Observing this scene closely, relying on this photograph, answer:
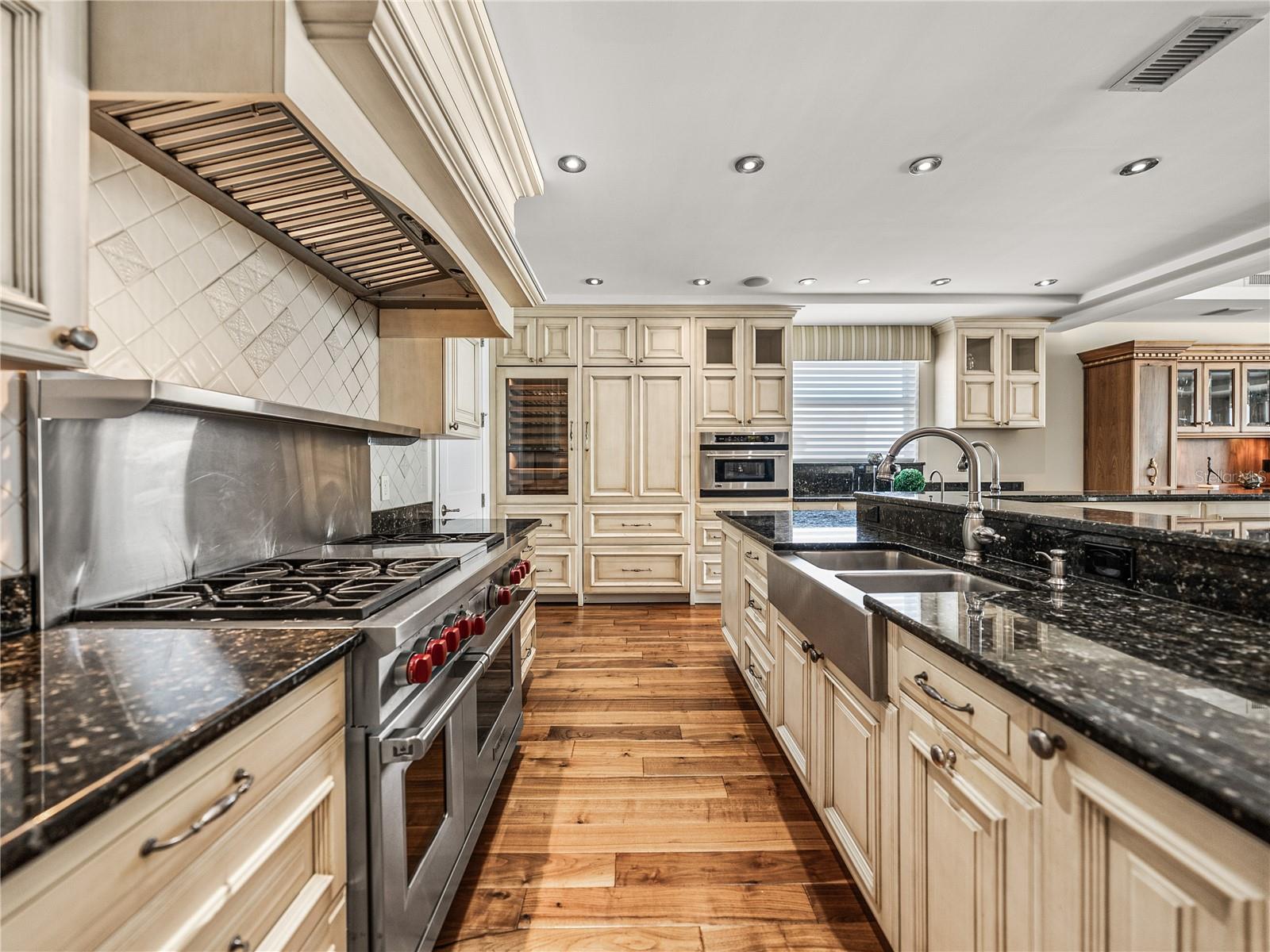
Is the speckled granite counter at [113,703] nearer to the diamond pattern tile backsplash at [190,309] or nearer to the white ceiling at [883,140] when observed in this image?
the diamond pattern tile backsplash at [190,309]

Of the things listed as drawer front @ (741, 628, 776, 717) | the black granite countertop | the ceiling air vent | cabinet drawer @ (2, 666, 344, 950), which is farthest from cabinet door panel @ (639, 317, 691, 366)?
cabinet drawer @ (2, 666, 344, 950)

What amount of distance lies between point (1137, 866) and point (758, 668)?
73.9 inches

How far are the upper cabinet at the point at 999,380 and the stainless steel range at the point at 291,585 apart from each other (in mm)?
4720

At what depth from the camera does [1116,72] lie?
79.2 inches

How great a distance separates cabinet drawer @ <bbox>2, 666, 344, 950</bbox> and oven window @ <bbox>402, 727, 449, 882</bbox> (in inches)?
12.8

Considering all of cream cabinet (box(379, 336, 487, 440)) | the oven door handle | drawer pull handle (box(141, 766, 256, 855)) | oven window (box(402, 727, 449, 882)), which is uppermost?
cream cabinet (box(379, 336, 487, 440))

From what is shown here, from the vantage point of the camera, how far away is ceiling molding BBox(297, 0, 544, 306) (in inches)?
36.0

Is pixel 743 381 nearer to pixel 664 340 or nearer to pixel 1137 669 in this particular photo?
pixel 664 340

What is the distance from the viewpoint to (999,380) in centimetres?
506

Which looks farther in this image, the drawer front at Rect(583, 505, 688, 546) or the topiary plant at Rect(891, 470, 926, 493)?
the drawer front at Rect(583, 505, 688, 546)

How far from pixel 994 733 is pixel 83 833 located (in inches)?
42.8

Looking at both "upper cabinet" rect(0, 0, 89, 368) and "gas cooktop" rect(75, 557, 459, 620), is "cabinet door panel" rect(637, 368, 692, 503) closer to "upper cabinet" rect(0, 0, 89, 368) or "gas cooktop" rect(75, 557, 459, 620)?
"gas cooktop" rect(75, 557, 459, 620)

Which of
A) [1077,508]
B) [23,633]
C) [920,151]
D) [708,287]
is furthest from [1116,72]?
[23,633]

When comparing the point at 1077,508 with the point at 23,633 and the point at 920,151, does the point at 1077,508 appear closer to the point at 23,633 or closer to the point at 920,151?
the point at 920,151
